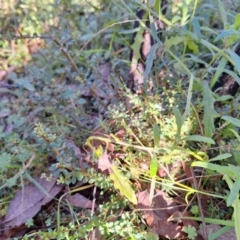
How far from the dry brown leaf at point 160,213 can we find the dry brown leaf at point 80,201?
166 millimetres

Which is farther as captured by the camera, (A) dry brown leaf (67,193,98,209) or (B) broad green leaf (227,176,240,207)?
(A) dry brown leaf (67,193,98,209)

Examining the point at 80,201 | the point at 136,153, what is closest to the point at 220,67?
the point at 136,153

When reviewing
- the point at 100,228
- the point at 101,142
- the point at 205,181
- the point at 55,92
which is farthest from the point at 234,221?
the point at 55,92

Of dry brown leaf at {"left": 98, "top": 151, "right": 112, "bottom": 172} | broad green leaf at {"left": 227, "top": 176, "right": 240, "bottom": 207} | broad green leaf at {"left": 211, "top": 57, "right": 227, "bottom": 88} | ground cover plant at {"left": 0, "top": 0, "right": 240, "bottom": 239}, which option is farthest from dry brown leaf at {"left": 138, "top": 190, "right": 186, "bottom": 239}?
broad green leaf at {"left": 211, "top": 57, "right": 227, "bottom": 88}

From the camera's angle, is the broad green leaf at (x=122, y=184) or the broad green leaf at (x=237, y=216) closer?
the broad green leaf at (x=237, y=216)

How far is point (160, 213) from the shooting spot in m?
1.14

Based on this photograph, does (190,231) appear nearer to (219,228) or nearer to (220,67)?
(219,228)

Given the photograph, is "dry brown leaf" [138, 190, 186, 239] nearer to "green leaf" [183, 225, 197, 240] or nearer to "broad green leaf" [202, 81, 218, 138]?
"green leaf" [183, 225, 197, 240]

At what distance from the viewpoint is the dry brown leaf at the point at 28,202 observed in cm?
123

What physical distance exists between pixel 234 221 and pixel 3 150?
30.2 inches

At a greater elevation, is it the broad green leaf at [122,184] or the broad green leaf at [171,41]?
the broad green leaf at [171,41]

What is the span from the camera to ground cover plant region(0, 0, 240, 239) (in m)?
1.09

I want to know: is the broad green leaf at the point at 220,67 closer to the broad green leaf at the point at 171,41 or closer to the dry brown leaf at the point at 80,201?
the broad green leaf at the point at 171,41

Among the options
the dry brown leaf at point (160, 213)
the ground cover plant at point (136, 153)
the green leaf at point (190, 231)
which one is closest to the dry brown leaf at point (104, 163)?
the ground cover plant at point (136, 153)
